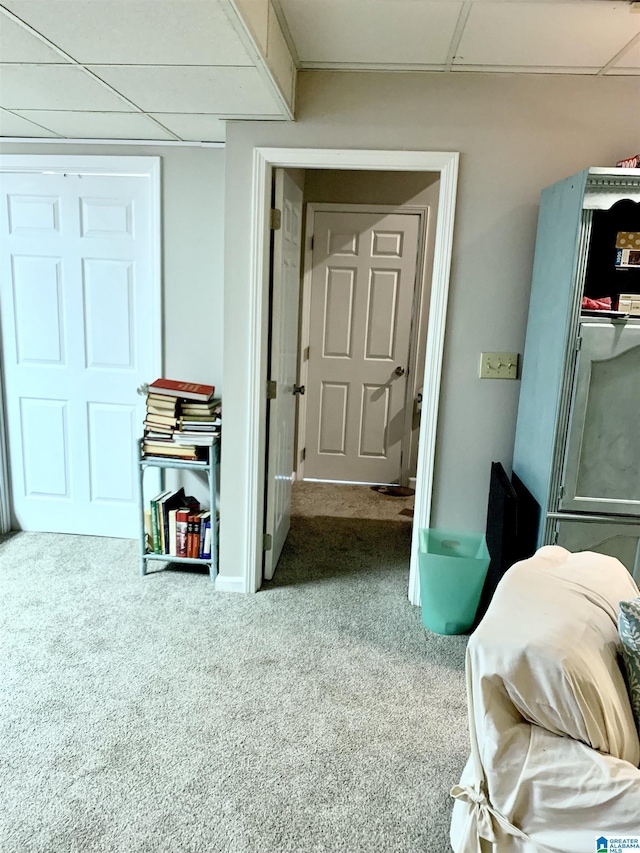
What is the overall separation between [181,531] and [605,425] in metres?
2.01

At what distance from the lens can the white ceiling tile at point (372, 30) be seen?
191 cm

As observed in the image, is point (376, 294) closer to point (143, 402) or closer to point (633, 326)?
point (143, 402)

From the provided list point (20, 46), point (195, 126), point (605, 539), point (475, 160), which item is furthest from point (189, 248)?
point (605, 539)

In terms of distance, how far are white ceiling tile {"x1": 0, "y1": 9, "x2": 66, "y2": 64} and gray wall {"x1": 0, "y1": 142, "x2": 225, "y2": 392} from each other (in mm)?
1168

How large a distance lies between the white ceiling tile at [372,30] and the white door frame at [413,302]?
1.94 meters

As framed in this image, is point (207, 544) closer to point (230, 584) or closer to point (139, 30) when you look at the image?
point (230, 584)

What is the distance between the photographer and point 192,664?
7.82ft

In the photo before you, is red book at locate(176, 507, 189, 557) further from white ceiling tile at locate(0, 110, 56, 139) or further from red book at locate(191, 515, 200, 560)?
white ceiling tile at locate(0, 110, 56, 139)

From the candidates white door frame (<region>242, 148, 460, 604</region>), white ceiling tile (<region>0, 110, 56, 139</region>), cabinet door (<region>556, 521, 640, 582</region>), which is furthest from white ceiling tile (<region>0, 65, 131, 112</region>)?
cabinet door (<region>556, 521, 640, 582</region>)

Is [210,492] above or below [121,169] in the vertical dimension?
below

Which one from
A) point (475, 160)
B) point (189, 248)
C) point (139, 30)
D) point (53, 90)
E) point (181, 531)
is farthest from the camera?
point (189, 248)

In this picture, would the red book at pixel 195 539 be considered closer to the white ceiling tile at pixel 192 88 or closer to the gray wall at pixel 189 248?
the gray wall at pixel 189 248

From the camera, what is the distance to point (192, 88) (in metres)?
2.17
